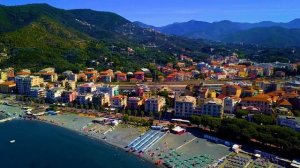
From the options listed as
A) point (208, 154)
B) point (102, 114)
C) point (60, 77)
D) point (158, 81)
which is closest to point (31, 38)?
point (60, 77)

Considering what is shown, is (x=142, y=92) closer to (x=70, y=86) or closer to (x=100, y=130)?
(x=70, y=86)

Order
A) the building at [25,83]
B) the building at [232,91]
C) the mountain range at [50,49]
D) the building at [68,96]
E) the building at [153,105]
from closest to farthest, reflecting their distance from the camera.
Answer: the building at [153,105] < the building at [68,96] < the building at [232,91] < the building at [25,83] < the mountain range at [50,49]

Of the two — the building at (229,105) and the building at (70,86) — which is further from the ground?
the building at (70,86)

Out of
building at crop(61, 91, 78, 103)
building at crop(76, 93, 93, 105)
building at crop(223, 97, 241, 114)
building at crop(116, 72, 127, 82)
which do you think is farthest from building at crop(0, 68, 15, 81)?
building at crop(223, 97, 241, 114)

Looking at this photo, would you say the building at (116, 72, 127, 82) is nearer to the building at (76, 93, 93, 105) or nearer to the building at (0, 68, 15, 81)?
the building at (76, 93, 93, 105)

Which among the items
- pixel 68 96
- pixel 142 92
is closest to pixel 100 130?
pixel 68 96

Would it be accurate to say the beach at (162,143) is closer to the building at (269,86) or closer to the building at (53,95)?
the building at (53,95)

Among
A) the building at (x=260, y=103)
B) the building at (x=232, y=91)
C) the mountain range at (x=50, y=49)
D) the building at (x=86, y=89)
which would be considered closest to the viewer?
the building at (x=260, y=103)

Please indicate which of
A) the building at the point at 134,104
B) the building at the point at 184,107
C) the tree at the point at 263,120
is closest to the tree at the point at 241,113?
the tree at the point at 263,120
